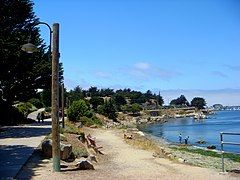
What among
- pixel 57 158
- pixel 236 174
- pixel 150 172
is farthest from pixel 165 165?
pixel 57 158

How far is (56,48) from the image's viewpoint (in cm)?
1545

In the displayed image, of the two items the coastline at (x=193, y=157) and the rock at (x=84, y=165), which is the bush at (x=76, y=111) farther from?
the rock at (x=84, y=165)

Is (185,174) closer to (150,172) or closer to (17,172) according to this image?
(150,172)

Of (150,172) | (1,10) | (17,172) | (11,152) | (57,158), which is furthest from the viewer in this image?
(1,10)

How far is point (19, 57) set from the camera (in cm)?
3403

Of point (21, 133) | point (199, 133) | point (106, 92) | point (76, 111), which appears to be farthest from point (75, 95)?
point (21, 133)

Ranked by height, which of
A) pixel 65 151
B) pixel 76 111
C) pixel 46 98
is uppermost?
pixel 46 98

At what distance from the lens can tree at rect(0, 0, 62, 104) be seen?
32.3m

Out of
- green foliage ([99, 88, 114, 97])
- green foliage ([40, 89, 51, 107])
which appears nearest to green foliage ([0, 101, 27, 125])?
green foliage ([40, 89, 51, 107])

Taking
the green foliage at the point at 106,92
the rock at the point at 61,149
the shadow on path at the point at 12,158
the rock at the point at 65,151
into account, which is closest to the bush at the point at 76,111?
the shadow on path at the point at 12,158

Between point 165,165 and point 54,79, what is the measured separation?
633cm

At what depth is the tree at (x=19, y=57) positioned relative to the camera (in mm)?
32312

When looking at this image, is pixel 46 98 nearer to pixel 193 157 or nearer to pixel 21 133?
pixel 193 157

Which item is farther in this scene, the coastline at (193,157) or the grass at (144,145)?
the grass at (144,145)
